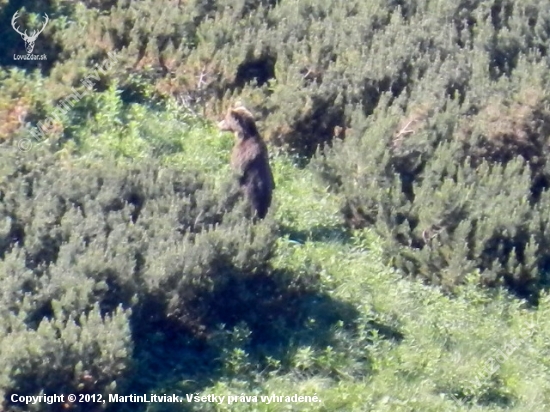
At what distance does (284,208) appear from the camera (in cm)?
987

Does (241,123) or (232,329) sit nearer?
(232,329)

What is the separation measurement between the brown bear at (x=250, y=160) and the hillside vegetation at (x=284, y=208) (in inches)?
11.2

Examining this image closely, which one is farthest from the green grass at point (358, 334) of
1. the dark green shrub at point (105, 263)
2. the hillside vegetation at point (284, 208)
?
the dark green shrub at point (105, 263)

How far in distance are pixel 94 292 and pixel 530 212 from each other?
410 cm

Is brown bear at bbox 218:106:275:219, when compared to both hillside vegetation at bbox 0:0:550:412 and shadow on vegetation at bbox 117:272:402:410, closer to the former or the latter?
hillside vegetation at bbox 0:0:550:412

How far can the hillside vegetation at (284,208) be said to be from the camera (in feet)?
24.6

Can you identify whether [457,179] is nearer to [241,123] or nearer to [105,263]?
[241,123]

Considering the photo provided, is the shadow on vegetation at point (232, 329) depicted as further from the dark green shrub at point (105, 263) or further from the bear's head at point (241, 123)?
the bear's head at point (241, 123)

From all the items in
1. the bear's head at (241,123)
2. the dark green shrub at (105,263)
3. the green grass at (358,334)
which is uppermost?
the bear's head at (241,123)

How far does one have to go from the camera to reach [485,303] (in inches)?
363

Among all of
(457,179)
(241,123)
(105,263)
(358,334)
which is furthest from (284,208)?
(105,263)

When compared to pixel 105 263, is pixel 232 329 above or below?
below

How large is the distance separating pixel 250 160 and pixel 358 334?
2043 millimetres

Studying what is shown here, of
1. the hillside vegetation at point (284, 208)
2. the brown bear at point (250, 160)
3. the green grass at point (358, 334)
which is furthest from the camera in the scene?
the brown bear at point (250, 160)
